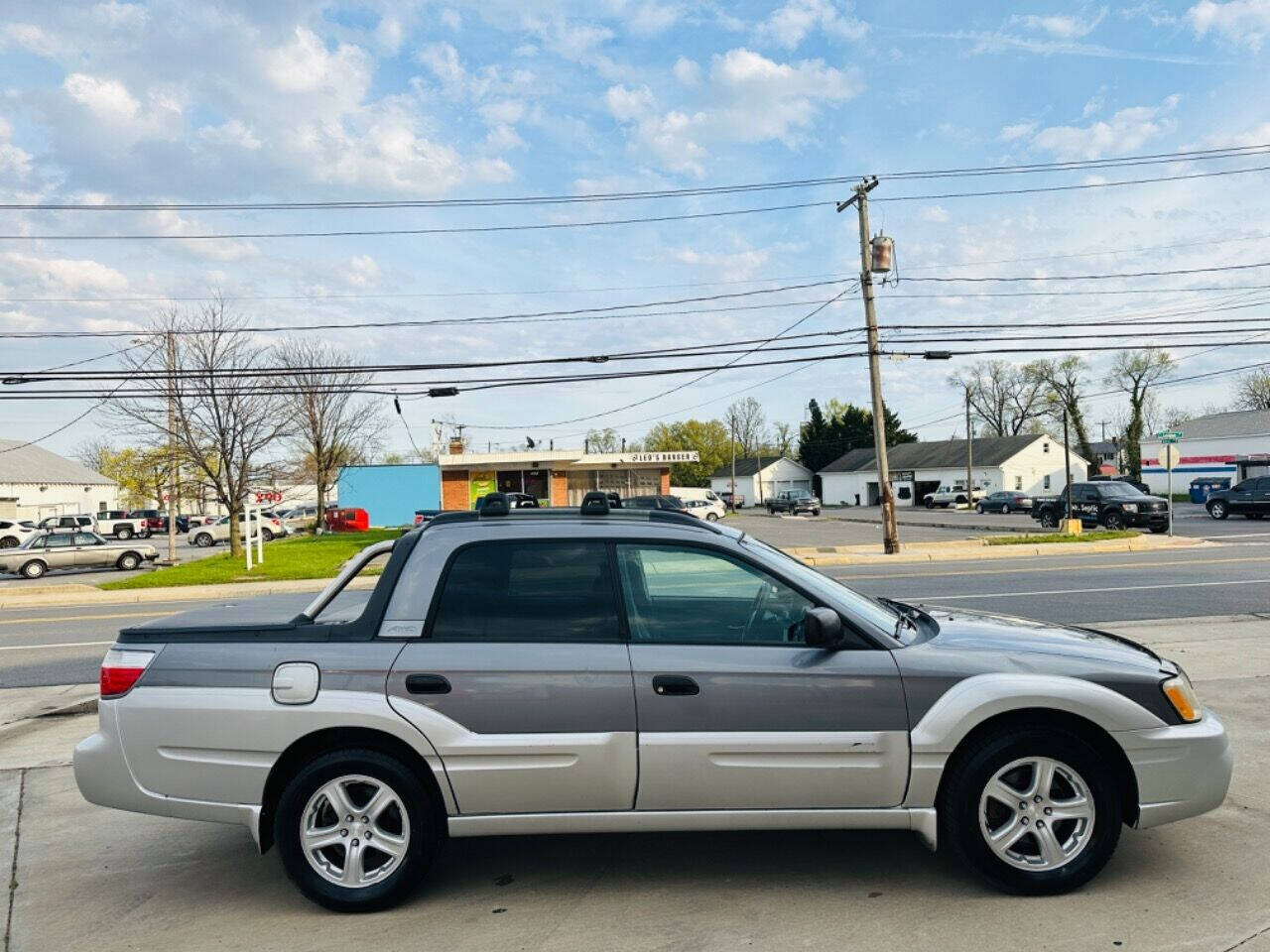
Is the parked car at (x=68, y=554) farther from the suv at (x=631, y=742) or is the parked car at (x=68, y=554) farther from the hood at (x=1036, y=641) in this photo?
the hood at (x=1036, y=641)

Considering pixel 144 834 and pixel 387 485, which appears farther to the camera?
pixel 387 485

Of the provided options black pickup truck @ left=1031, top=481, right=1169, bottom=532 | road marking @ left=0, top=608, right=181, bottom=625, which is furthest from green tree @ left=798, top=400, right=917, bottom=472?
road marking @ left=0, top=608, right=181, bottom=625

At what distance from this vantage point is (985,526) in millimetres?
41875

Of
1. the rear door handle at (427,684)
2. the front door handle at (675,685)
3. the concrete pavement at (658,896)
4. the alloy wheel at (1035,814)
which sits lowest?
the concrete pavement at (658,896)

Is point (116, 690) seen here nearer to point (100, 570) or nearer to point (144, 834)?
point (144, 834)

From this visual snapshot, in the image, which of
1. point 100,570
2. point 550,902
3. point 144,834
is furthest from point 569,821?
point 100,570

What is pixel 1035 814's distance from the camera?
3.97m

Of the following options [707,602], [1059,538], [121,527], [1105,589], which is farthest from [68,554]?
[707,602]

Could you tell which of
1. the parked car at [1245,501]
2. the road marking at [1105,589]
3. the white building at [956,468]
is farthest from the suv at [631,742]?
the white building at [956,468]

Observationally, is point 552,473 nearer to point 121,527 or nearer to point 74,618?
point 121,527

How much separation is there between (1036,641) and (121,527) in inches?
2249

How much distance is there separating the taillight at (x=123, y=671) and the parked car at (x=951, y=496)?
241 ft

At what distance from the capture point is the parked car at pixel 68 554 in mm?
30484

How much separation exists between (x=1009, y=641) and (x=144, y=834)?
4.48m
